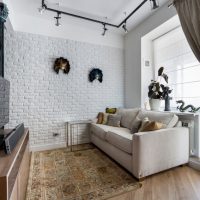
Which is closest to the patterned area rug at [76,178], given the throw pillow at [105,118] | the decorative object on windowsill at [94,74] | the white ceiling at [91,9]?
the throw pillow at [105,118]

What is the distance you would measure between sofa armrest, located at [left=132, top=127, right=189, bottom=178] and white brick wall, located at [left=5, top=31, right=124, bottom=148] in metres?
1.82

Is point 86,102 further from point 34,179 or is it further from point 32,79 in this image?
point 34,179

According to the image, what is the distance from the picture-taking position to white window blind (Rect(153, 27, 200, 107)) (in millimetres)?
2626

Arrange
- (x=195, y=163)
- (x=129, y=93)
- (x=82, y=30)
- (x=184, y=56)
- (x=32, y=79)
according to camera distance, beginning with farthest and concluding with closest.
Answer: (x=129, y=93)
(x=82, y=30)
(x=32, y=79)
(x=184, y=56)
(x=195, y=163)

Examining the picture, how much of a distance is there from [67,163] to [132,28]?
10.6 ft

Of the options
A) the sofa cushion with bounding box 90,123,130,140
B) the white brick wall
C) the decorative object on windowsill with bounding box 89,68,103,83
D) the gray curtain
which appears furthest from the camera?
the decorative object on windowsill with bounding box 89,68,103,83

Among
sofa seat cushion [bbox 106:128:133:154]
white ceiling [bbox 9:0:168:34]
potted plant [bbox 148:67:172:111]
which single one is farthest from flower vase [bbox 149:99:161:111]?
white ceiling [bbox 9:0:168:34]

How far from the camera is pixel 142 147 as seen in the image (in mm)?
1886

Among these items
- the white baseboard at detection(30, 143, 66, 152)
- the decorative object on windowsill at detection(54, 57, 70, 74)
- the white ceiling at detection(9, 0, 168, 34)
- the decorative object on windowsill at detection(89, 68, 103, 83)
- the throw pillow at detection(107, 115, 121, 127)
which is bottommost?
the white baseboard at detection(30, 143, 66, 152)

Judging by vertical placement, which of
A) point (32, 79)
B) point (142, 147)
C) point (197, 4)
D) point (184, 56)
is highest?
point (197, 4)

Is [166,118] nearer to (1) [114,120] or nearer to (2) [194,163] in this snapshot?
(2) [194,163]

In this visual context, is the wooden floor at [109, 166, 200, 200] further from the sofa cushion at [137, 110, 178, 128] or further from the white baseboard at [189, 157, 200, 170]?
the sofa cushion at [137, 110, 178, 128]

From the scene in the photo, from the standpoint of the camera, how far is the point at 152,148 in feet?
6.45

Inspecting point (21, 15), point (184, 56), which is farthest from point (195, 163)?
point (21, 15)
